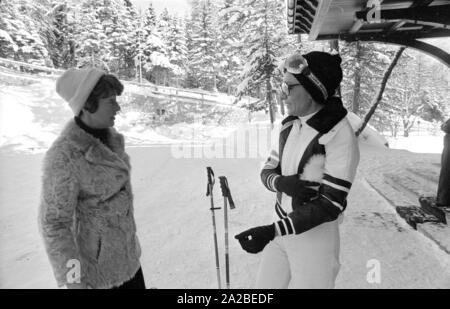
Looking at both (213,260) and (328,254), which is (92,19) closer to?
(213,260)

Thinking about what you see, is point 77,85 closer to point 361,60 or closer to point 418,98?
point 361,60

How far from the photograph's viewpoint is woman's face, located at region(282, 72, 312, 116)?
83.0 inches

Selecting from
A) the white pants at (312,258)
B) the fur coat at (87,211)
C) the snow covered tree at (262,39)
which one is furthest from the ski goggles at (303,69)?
the snow covered tree at (262,39)

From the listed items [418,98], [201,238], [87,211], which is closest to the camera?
[87,211]

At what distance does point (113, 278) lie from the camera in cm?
208

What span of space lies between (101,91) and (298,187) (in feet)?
4.75

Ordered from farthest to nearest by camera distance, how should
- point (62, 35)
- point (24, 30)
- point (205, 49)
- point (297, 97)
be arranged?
point (205, 49), point (62, 35), point (24, 30), point (297, 97)

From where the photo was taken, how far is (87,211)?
194cm

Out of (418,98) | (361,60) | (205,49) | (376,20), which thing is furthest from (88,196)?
(418,98)

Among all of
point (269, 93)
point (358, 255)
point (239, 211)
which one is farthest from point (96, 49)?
point (358, 255)

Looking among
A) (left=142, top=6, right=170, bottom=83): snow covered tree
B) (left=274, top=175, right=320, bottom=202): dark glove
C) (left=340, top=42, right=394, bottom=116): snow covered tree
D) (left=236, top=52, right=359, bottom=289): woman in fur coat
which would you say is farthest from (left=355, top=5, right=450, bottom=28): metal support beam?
(left=142, top=6, right=170, bottom=83): snow covered tree

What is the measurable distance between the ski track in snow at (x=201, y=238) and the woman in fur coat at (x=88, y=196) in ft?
7.51

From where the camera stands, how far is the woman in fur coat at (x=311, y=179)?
1.96 metres
